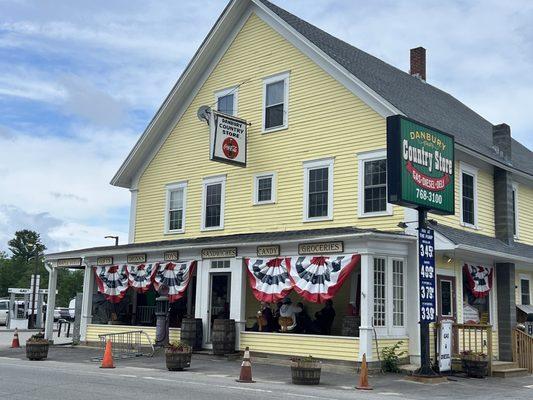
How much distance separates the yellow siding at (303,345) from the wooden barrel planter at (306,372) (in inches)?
100.0

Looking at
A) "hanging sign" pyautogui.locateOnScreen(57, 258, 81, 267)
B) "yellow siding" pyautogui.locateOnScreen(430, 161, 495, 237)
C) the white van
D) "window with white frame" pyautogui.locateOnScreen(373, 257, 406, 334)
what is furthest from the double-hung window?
the white van

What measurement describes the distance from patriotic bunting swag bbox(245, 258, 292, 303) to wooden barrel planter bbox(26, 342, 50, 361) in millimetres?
6762

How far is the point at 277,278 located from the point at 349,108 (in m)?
5.81

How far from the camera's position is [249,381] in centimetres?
1520

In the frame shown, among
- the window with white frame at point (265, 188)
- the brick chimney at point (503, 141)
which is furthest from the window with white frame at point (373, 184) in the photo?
the brick chimney at point (503, 141)

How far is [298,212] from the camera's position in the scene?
72.5 feet

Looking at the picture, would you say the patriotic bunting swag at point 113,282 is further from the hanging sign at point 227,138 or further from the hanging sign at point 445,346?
the hanging sign at point 445,346

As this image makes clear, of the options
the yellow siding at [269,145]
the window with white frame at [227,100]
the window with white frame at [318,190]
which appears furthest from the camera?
the window with white frame at [227,100]

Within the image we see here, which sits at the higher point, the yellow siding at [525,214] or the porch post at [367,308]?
the yellow siding at [525,214]

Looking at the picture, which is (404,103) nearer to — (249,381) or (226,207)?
(226,207)

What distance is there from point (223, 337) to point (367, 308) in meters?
4.91

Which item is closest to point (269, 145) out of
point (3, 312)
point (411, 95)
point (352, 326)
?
point (411, 95)

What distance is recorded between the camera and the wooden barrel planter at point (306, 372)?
15.2m

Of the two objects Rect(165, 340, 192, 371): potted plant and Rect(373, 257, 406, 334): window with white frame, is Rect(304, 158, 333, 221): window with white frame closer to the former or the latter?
Rect(373, 257, 406, 334): window with white frame
